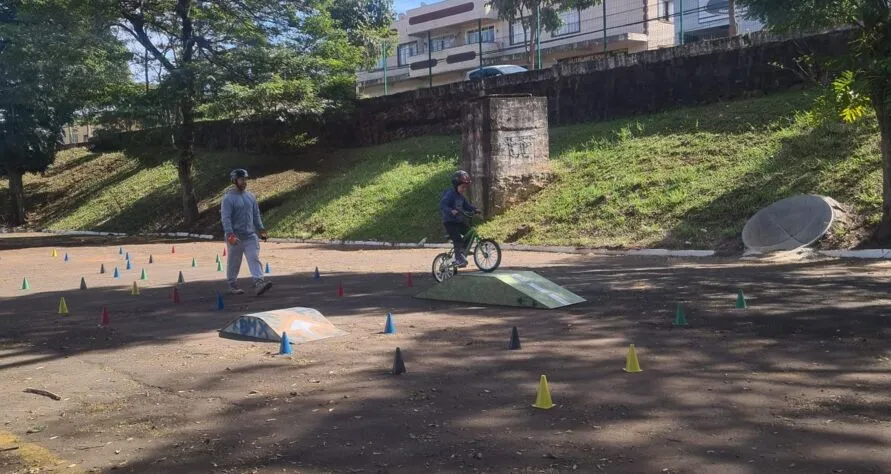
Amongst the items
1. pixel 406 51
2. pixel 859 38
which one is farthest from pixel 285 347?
pixel 406 51

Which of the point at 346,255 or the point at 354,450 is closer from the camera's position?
the point at 354,450

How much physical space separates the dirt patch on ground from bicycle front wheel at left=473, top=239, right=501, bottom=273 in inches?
61.7

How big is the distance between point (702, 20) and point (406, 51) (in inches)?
1247

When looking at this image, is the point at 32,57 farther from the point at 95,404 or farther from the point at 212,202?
the point at 95,404

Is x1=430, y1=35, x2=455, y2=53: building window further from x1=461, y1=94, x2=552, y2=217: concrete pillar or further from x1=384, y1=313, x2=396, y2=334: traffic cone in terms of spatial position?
x1=384, y1=313, x2=396, y2=334: traffic cone

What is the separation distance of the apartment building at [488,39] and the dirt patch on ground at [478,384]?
63.2 ft

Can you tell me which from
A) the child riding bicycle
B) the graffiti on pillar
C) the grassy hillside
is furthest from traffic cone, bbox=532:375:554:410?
the graffiti on pillar

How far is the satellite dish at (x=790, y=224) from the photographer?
14.2 meters

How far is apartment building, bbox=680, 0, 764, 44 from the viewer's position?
27.8 meters

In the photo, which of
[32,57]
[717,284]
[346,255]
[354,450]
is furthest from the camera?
[32,57]

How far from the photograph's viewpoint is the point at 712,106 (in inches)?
869

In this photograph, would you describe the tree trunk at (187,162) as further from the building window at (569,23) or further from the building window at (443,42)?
the building window at (443,42)

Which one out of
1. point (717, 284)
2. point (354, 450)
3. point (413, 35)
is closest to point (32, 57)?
point (717, 284)

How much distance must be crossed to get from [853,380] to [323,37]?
24703 millimetres
